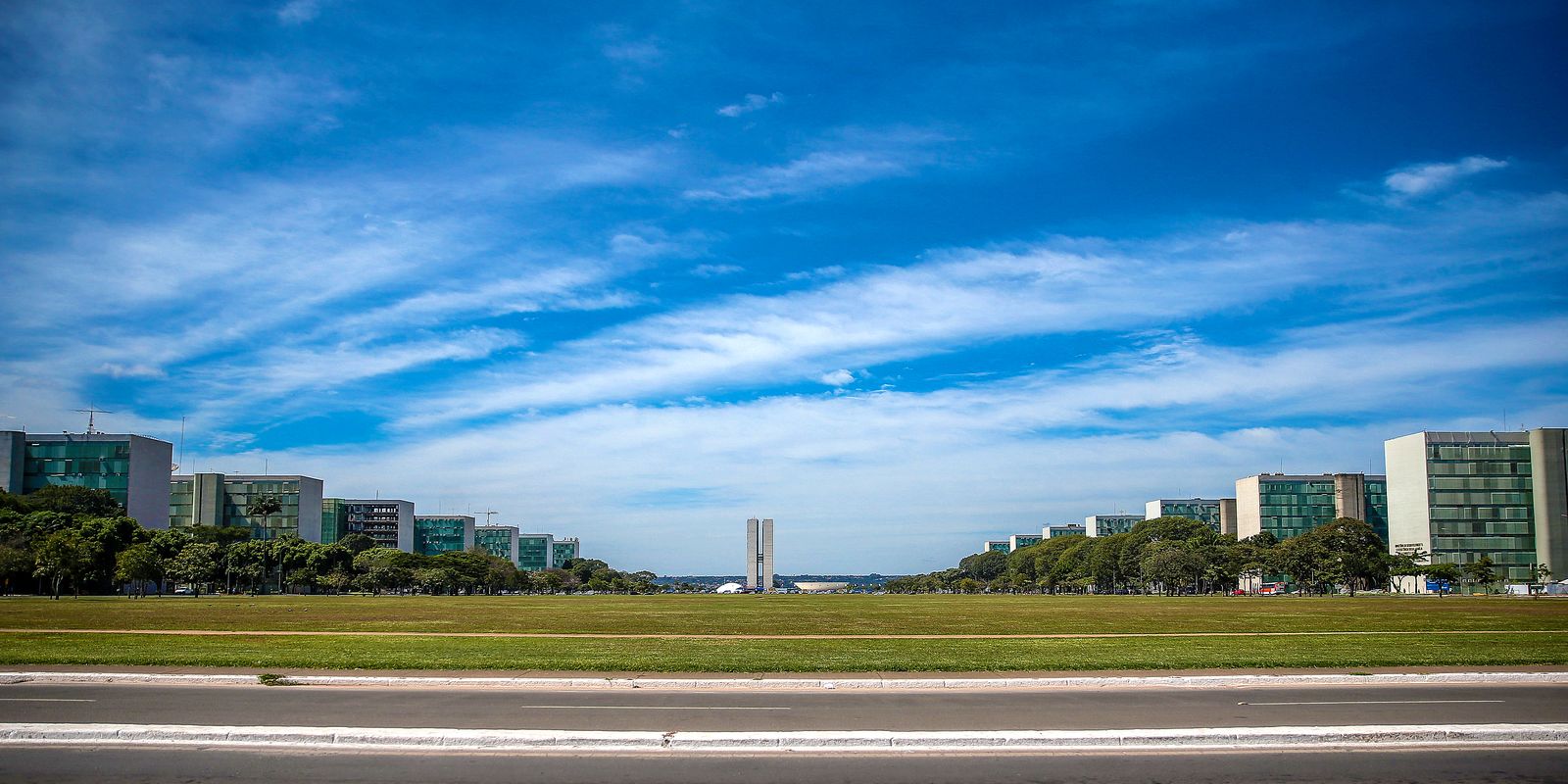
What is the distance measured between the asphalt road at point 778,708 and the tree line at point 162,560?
79970 mm

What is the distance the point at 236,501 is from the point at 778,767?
691ft

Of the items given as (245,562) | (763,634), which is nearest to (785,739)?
(763,634)

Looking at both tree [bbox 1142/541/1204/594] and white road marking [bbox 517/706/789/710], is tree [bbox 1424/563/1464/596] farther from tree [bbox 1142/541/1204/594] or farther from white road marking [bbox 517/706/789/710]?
white road marking [bbox 517/706/789/710]

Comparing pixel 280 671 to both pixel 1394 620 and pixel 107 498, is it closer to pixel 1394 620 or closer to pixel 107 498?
pixel 1394 620

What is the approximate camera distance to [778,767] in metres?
13.3

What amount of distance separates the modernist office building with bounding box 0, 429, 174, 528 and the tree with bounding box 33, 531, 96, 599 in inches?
2685

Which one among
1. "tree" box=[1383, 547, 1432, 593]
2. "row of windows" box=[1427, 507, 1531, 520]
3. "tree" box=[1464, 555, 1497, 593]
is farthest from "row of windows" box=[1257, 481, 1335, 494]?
"tree" box=[1464, 555, 1497, 593]

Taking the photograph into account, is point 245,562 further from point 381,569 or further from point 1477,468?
point 1477,468

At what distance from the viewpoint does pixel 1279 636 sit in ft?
119

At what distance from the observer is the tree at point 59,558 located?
275 ft

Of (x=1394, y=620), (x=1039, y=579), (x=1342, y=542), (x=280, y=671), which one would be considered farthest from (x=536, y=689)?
(x=1039, y=579)

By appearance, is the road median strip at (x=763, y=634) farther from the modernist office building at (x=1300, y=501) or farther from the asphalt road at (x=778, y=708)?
the modernist office building at (x=1300, y=501)

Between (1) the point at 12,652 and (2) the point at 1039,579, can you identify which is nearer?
(1) the point at 12,652

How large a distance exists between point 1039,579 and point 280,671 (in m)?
186
